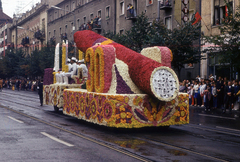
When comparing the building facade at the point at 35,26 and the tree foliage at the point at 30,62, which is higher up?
the building facade at the point at 35,26

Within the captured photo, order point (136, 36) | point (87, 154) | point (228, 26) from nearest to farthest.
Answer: point (87, 154), point (228, 26), point (136, 36)

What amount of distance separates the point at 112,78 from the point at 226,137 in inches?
148

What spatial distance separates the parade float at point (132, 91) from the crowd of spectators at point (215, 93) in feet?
26.2

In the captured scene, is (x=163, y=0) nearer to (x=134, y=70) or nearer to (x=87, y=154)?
(x=134, y=70)

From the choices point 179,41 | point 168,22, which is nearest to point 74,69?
point 179,41

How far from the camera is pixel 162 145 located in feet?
29.9

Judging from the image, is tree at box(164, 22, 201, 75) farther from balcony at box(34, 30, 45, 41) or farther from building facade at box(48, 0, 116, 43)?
balcony at box(34, 30, 45, 41)

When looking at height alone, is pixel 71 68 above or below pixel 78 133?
above

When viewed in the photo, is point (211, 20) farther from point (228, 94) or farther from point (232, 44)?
point (228, 94)

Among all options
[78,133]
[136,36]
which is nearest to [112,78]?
[78,133]

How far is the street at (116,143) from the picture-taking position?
7688mm

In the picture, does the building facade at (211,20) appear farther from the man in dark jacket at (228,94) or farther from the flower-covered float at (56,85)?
the flower-covered float at (56,85)

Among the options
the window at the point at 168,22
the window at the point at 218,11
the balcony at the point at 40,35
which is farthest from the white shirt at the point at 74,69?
the balcony at the point at 40,35

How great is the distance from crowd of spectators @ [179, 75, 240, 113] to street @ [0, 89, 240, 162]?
6763 mm
